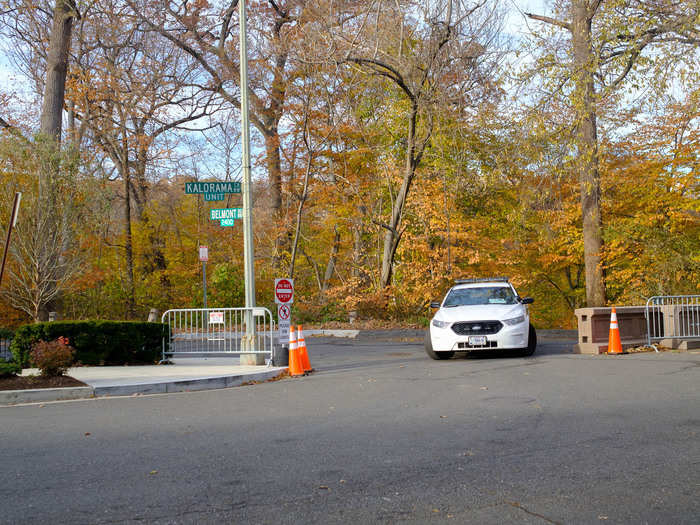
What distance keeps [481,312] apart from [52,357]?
8426 millimetres

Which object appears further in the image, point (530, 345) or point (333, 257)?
point (333, 257)

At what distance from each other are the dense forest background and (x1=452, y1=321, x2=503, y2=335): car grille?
30.3 feet

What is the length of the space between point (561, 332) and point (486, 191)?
9570 mm

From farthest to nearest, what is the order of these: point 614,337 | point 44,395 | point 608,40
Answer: point 608,40 < point 614,337 < point 44,395

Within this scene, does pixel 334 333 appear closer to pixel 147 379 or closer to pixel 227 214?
pixel 227 214

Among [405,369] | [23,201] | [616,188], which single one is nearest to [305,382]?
[405,369]

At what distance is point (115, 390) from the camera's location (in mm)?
10812

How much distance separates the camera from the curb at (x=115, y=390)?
1019 centimetres

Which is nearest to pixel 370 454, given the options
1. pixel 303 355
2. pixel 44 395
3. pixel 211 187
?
pixel 44 395

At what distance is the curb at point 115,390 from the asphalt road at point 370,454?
0.51 m

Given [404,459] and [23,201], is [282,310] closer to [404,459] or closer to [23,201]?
[404,459]

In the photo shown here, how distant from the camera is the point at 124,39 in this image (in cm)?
3244

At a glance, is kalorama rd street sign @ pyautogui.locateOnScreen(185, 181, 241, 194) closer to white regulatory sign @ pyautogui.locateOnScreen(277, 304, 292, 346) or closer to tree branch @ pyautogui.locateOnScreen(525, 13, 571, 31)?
white regulatory sign @ pyautogui.locateOnScreen(277, 304, 292, 346)

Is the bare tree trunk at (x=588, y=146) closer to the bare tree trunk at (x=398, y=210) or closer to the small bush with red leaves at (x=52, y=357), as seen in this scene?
the bare tree trunk at (x=398, y=210)
